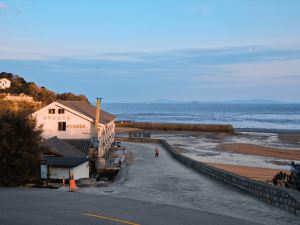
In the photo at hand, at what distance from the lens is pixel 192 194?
1781 cm

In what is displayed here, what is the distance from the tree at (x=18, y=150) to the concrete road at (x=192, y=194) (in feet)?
11.8

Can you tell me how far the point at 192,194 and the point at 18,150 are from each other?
338 inches

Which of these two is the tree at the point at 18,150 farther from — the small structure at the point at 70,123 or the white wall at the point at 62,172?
the small structure at the point at 70,123

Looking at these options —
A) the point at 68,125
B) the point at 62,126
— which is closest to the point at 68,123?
the point at 68,125

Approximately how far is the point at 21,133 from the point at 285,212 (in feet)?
42.8

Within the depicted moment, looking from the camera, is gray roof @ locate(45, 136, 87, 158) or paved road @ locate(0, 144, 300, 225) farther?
gray roof @ locate(45, 136, 87, 158)

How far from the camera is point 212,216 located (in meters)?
13.1

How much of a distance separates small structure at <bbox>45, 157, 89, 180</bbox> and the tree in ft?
18.5

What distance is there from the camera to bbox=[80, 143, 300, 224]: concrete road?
13.6 metres

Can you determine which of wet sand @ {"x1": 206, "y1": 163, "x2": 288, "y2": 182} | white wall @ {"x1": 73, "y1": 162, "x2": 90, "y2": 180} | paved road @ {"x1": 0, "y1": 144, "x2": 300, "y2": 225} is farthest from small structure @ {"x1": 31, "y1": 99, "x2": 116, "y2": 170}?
paved road @ {"x1": 0, "y1": 144, "x2": 300, "y2": 225}

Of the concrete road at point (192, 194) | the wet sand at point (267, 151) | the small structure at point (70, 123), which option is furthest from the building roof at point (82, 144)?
the wet sand at point (267, 151)

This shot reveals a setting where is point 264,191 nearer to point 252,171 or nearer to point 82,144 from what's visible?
point 252,171

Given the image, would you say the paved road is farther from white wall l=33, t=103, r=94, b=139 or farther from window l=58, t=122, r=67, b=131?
window l=58, t=122, r=67, b=131

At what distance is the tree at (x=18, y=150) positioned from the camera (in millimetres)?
19844
